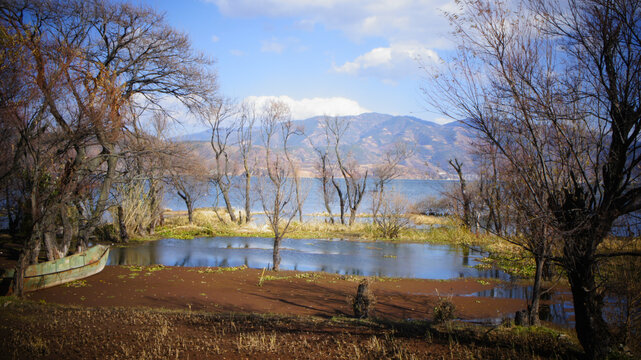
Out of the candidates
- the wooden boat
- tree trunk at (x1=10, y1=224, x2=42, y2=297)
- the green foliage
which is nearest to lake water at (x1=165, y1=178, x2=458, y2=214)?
the green foliage

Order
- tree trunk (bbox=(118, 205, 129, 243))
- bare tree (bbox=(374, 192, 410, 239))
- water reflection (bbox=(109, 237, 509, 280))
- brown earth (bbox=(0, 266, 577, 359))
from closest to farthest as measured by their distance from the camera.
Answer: brown earth (bbox=(0, 266, 577, 359)) → water reflection (bbox=(109, 237, 509, 280)) → tree trunk (bbox=(118, 205, 129, 243)) → bare tree (bbox=(374, 192, 410, 239))

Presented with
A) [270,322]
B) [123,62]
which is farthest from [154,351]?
[123,62]

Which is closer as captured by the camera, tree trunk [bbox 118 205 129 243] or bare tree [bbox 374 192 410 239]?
tree trunk [bbox 118 205 129 243]

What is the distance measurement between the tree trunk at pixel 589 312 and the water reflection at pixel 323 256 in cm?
1231

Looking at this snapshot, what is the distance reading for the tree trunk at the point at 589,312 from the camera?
19.2 feet

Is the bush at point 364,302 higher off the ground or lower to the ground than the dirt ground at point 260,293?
higher

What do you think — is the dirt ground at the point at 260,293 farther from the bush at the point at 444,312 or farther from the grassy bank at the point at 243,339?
the grassy bank at the point at 243,339

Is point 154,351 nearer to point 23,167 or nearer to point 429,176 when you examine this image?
point 23,167

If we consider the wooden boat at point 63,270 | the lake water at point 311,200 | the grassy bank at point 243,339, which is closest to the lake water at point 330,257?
the lake water at point 311,200

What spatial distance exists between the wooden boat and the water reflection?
174 inches

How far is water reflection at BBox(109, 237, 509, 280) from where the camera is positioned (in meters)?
19.8

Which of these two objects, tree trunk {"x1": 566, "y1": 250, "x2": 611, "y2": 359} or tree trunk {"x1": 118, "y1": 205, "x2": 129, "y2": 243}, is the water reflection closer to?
tree trunk {"x1": 118, "y1": 205, "x2": 129, "y2": 243}

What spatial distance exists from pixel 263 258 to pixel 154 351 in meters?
16.9

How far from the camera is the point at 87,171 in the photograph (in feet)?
49.1
